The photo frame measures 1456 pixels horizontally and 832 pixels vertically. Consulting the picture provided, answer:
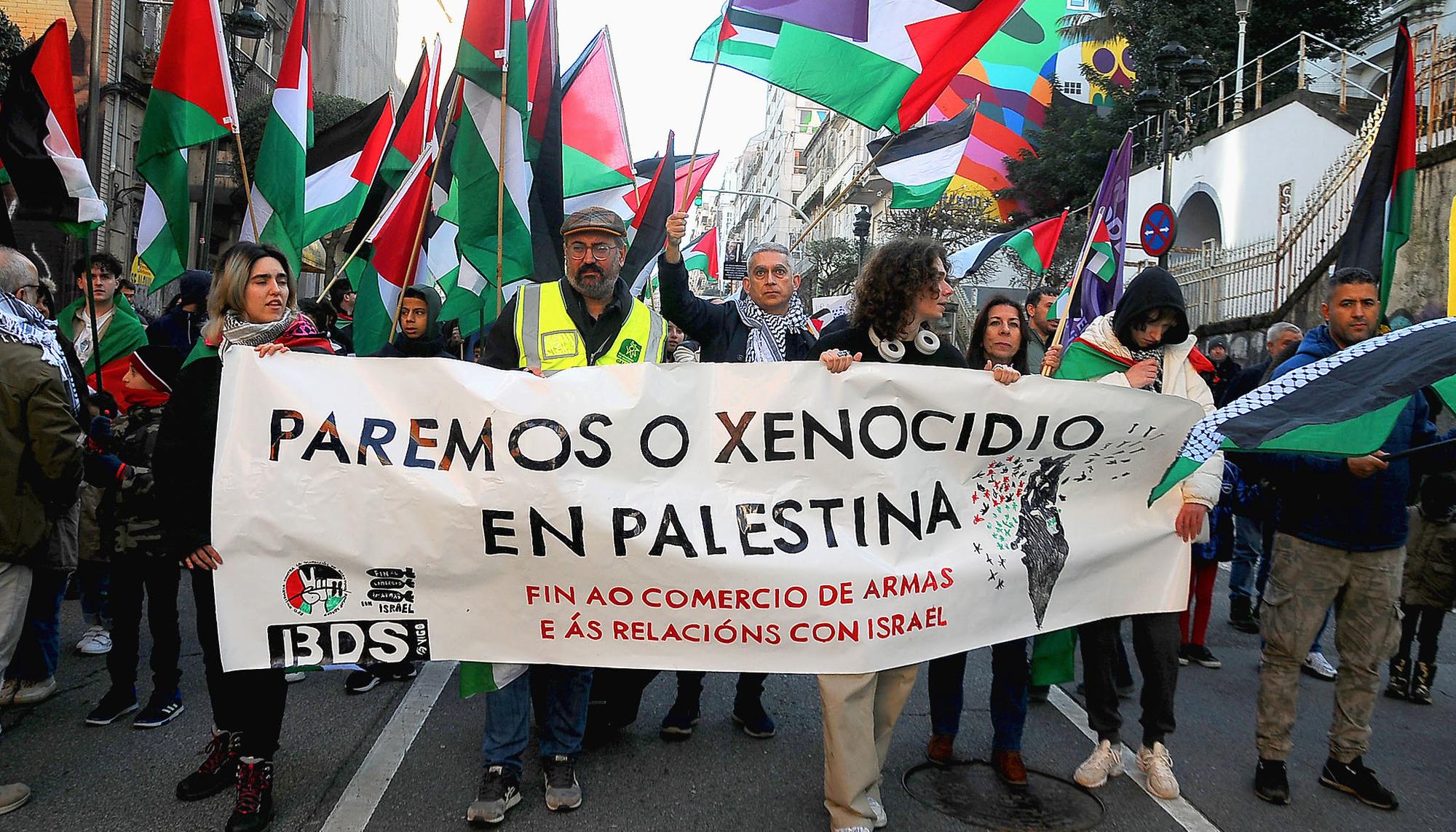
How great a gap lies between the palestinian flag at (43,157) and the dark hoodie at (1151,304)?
464 centimetres

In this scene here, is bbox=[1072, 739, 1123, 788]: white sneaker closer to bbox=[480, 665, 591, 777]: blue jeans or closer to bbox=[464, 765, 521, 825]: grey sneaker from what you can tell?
bbox=[480, 665, 591, 777]: blue jeans

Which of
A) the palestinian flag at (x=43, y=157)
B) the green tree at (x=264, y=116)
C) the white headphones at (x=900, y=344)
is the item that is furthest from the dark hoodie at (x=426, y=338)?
the green tree at (x=264, y=116)

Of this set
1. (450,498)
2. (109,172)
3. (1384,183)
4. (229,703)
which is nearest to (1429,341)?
(1384,183)

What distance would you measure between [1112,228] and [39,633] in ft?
21.0

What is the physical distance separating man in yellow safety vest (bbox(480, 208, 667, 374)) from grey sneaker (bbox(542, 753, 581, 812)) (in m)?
1.39

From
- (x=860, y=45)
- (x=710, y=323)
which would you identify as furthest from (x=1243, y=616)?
(x=860, y=45)

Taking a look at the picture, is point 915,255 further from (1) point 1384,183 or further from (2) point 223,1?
(2) point 223,1

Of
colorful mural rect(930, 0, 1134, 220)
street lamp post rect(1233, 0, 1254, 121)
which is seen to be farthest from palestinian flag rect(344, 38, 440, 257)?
street lamp post rect(1233, 0, 1254, 121)

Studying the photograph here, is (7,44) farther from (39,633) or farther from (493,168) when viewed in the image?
(39,633)

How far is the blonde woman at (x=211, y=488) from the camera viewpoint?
3490mm

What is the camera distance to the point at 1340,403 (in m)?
3.06

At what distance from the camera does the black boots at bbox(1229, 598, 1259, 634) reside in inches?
260

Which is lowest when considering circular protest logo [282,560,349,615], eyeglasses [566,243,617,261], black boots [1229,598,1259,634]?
black boots [1229,598,1259,634]

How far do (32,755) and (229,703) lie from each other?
115cm
